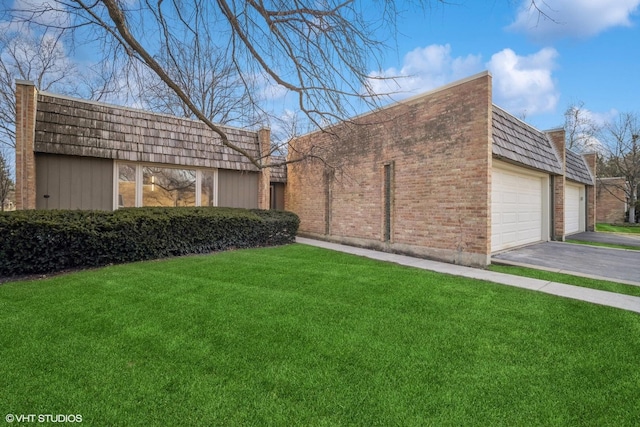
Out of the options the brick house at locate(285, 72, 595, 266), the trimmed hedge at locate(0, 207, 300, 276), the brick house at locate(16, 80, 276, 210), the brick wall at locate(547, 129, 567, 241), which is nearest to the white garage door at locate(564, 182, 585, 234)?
the brick house at locate(285, 72, 595, 266)

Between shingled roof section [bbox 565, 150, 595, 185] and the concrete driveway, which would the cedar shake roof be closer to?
the concrete driveway

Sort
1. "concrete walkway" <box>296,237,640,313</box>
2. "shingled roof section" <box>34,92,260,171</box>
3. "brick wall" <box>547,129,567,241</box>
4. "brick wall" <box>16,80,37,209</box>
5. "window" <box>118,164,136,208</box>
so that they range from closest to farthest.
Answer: "concrete walkway" <box>296,237,640,313</box>
"brick wall" <box>16,80,37,209</box>
"shingled roof section" <box>34,92,260,171</box>
"window" <box>118,164,136,208</box>
"brick wall" <box>547,129,567,241</box>

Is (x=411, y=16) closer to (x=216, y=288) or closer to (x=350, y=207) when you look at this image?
(x=216, y=288)

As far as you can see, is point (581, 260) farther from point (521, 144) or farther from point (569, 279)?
point (521, 144)

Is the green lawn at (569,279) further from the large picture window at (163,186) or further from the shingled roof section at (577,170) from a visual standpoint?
the large picture window at (163,186)

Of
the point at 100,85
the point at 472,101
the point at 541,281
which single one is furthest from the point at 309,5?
the point at 541,281

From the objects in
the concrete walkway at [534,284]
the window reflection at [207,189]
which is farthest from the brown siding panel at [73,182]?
the concrete walkway at [534,284]

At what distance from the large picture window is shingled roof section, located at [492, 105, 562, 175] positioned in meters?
8.83

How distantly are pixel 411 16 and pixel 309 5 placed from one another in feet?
3.85

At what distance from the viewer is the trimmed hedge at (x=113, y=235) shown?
219 inches

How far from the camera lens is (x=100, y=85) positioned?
418cm

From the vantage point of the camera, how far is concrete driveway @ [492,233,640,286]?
6332 millimetres

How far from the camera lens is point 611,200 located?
887 inches

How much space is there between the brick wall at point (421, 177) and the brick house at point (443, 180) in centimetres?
3
